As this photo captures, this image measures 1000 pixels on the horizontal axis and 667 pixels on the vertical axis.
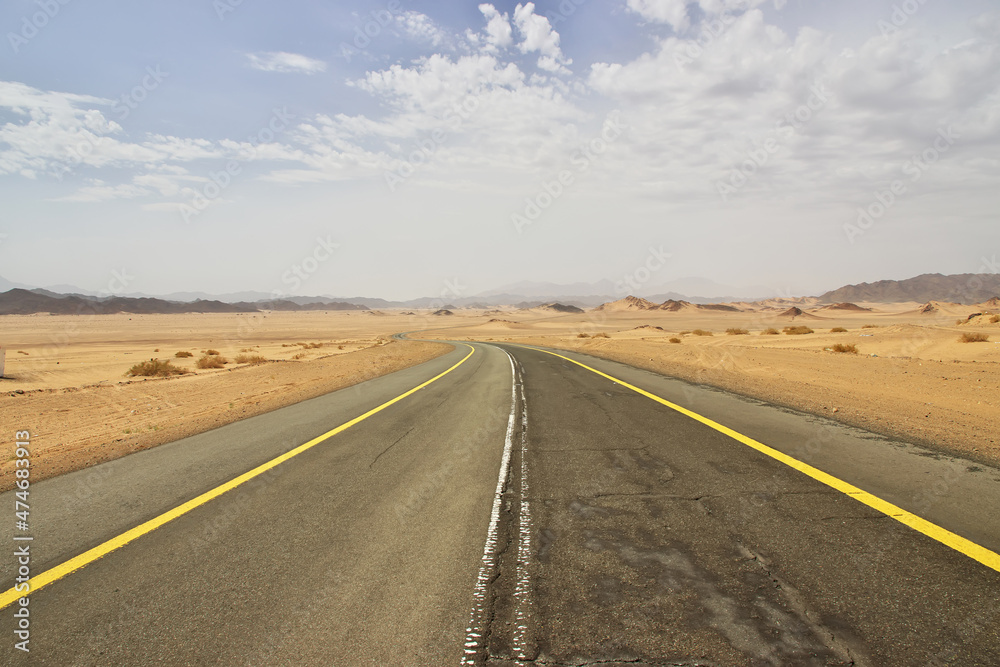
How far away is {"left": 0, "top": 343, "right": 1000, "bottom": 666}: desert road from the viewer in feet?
8.07

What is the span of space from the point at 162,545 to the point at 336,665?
226 centimetres

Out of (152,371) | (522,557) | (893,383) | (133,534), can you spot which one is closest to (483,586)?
(522,557)

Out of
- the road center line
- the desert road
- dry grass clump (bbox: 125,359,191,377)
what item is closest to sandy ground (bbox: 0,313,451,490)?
dry grass clump (bbox: 125,359,191,377)

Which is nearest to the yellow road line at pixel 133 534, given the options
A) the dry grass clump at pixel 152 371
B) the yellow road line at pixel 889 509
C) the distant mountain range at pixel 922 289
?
the yellow road line at pixel 889 509

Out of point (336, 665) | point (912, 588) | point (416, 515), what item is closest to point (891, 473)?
point (912, 588)

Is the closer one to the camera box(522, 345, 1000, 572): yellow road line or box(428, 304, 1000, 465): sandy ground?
box(522, 345, 1000, 572): yellow road line

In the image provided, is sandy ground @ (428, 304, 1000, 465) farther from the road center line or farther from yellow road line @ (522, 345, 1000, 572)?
the road center line

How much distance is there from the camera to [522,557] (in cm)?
335

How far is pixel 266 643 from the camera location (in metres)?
2.50

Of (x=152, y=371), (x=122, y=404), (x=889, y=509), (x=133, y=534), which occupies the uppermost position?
(x=889, y=509)

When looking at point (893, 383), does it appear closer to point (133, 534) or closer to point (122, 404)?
point (133, 534)

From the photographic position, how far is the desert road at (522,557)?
246 centimetres

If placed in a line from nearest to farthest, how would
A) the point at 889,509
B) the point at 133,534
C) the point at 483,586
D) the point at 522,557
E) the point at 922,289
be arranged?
the point at 483,586
the point at 522,557
the point at 133,534
the point at 889,509
the point at 922,289

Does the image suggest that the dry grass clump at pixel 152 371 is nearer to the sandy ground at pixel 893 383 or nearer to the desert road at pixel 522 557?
the desert road at pixel 522 557
